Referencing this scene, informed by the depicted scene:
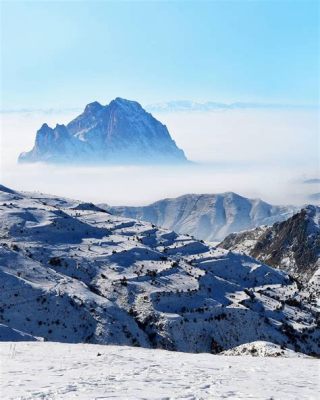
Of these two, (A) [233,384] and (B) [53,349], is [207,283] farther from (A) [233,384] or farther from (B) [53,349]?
(A) [233,384]

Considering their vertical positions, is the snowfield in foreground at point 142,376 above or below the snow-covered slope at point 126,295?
above

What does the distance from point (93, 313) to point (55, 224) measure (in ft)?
218

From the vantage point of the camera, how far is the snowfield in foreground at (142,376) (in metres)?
23.8

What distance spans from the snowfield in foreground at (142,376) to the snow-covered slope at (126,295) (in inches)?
3122

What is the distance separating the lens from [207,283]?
166 metres

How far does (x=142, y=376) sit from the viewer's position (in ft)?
92.4

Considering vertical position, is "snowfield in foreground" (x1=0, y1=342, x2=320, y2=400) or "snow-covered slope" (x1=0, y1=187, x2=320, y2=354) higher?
"snowfield in foreground" (x1=0, y1=342, x2=320, y2=400)

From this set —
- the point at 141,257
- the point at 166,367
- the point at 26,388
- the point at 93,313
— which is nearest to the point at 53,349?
the point at 166,367

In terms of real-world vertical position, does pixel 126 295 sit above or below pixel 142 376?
below

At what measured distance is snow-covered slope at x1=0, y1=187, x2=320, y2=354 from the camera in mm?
119500

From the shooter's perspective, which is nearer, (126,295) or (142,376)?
(142,376)

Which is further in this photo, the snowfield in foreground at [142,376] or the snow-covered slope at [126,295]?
the snow-covered slope at [126,295]

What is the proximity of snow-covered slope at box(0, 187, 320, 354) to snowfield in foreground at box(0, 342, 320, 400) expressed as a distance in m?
79.3

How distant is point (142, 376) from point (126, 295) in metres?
118
